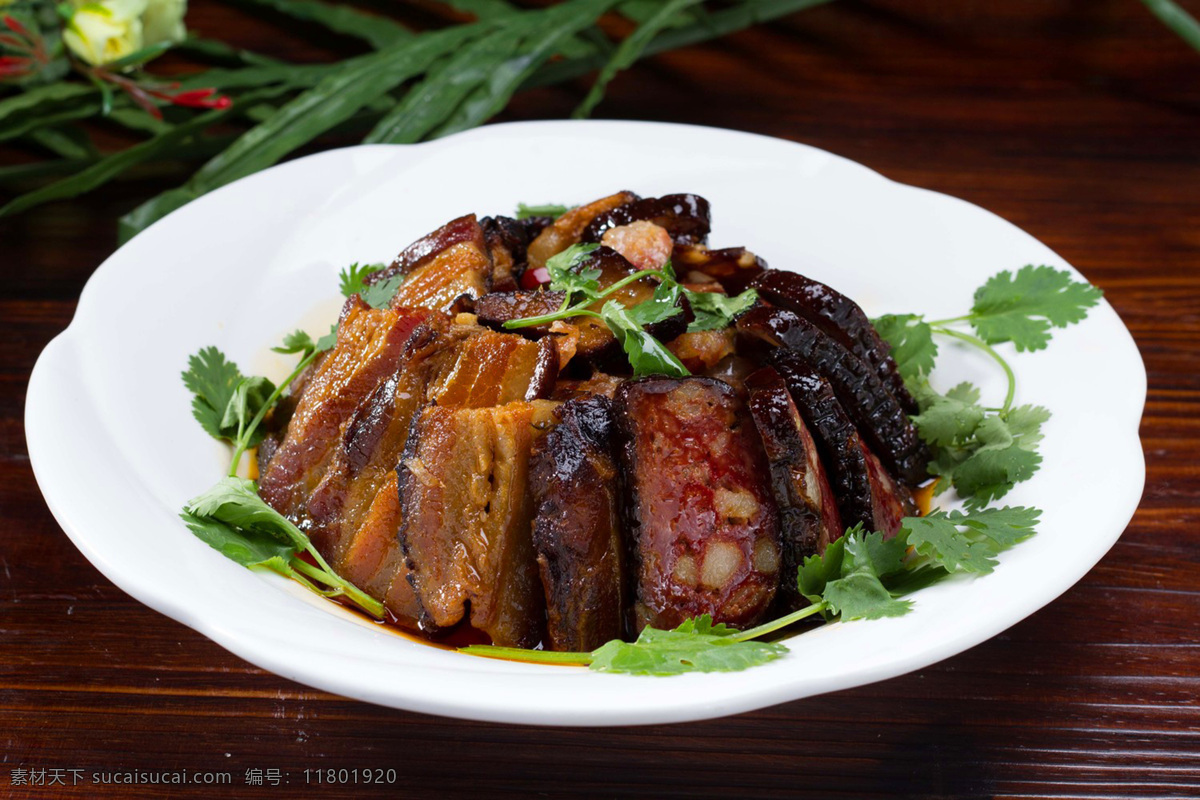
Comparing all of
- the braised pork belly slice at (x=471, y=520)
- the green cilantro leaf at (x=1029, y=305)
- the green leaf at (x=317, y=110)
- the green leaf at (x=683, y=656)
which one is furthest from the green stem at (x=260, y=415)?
the green cilantro leaf at (x=1029, y=305)

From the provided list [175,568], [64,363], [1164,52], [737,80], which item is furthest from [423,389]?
[1164,52]

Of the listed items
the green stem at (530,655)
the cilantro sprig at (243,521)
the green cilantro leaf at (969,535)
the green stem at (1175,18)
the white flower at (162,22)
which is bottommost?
the cilantro sprig at (243,521)

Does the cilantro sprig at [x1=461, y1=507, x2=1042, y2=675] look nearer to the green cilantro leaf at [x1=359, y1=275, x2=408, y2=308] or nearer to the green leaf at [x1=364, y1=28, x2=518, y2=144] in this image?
the green cilantro leaf at [x1=359, y1=275, x2=408, y2=308]

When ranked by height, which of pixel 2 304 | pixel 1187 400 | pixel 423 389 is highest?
pixel 1187 400

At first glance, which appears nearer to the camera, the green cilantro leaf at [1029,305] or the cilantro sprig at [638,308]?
the cilantro sprig at [638,308]

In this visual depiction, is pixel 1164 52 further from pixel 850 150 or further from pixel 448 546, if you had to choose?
pixel 448 546

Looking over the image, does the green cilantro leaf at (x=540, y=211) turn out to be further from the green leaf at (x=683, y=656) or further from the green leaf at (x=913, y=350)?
the green leaf at (x=683, y=656)

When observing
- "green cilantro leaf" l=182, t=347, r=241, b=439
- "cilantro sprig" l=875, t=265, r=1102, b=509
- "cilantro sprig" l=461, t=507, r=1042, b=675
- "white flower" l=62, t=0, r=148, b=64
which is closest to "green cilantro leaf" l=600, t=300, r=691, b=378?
"cilantro sprig" l=461, t=507, r=1042, b=675

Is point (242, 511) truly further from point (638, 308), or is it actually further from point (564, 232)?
point (564, 232)
